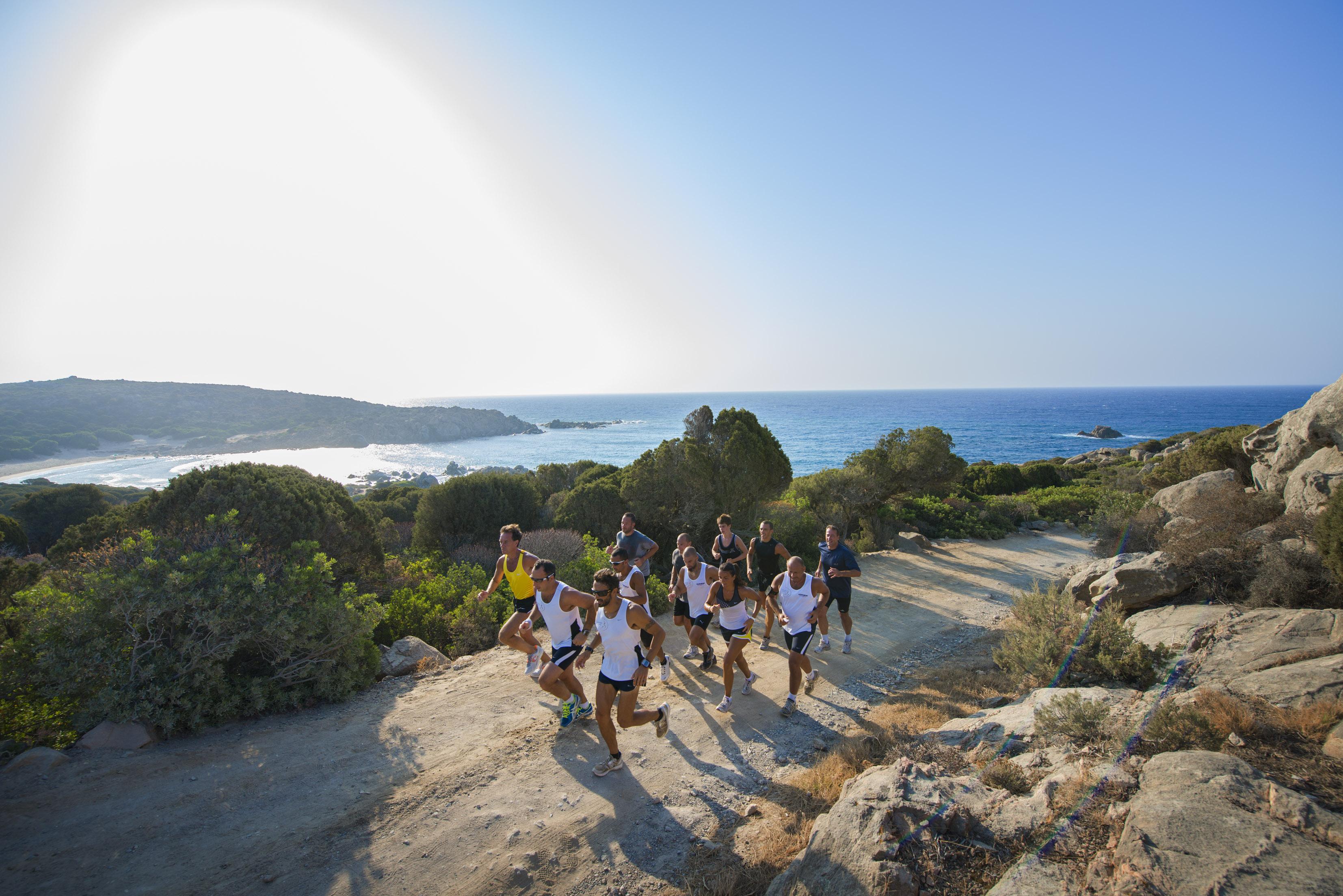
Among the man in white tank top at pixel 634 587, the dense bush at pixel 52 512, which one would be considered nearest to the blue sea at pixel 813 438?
the dense bush at pixel 52 512

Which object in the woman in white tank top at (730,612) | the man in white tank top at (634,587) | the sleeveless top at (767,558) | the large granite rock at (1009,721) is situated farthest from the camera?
the sleeveless top at (767,558)

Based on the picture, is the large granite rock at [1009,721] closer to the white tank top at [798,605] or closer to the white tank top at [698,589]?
the white tank top at [798,605]

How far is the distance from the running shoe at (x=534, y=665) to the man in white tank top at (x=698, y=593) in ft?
7.01

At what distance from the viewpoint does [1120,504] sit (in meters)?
15.9

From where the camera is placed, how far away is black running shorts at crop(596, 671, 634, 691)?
17.7 ft

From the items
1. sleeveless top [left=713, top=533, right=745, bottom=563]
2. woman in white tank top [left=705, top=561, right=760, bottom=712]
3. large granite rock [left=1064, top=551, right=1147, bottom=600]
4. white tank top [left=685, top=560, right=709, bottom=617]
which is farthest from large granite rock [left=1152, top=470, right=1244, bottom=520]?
white tank top [left=685, top=560, right=709, bottom=617]

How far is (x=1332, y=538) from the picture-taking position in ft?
20.9

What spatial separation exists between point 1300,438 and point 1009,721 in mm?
8786

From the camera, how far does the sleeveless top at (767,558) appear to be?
8.71 meters

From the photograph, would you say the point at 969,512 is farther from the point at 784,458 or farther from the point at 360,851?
the point at 360,851

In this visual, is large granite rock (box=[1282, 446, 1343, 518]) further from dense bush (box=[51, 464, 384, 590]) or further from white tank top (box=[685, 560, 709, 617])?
dense bush (box=[51, 464, 384, 590])

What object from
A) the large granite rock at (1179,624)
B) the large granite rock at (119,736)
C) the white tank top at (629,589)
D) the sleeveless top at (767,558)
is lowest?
the large granite rock at (119,736)

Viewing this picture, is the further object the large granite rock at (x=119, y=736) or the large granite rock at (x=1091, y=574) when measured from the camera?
the large granite rock at (x=1091, y=574)

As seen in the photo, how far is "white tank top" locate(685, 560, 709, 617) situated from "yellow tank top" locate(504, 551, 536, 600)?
7.17 ft
